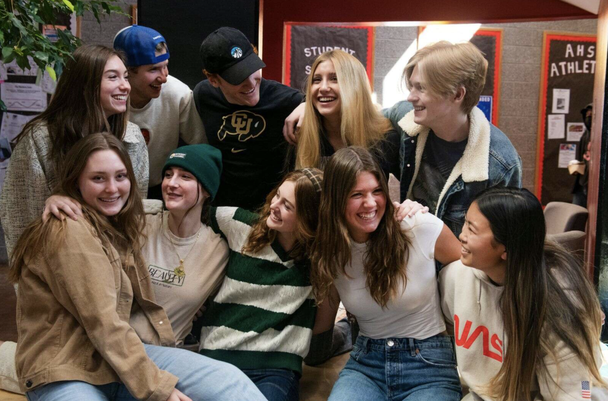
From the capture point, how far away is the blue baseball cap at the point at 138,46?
2.54 metres

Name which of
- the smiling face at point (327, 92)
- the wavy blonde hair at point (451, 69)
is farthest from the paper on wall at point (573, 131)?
the smiling face at point (327, 92)

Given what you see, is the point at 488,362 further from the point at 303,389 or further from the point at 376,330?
the point at 303,389

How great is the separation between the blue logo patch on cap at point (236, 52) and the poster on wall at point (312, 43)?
6.11 feet

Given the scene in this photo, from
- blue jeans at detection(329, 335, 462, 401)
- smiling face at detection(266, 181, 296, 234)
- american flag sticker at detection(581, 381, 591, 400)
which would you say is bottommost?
blue jeans at detection(329, 335, 462, 401)

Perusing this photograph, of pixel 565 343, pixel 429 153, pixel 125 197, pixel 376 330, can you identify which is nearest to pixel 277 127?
pixel 429 153

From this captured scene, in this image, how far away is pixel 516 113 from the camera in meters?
5.22

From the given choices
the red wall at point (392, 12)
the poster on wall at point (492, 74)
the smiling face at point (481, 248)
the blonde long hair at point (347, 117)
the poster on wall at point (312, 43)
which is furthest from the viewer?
the poster on wall at point (492, 74)

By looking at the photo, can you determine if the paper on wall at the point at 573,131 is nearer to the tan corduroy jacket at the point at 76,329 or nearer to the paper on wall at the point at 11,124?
the tan corduroy jacket at the point at 76,329

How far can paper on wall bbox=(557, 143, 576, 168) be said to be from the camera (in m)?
5.26

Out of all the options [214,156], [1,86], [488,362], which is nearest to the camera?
[488,362]

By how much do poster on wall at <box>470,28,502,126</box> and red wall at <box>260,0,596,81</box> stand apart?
2.74ft

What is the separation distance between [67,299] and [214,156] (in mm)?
803

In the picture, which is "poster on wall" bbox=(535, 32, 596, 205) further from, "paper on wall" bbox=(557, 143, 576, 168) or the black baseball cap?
the black baseball cap

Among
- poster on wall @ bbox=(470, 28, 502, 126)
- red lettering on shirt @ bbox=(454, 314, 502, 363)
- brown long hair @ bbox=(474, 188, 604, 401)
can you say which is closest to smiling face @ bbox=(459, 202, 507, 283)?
brown long hair @ bbox=(474, 188, 604, 401)
